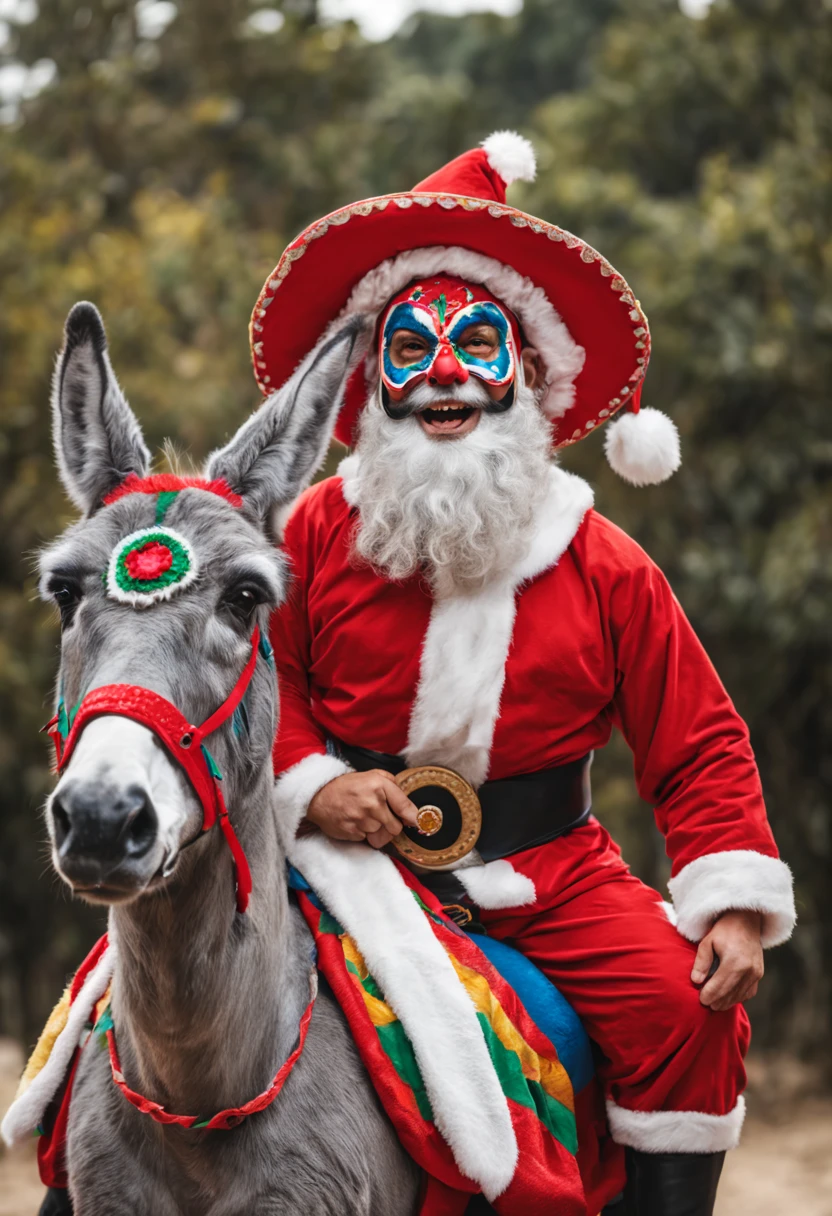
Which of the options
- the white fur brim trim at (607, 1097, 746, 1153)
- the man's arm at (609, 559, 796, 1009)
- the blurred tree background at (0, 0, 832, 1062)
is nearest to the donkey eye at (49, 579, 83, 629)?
the man's arm at (609, 559, 796, 1009)

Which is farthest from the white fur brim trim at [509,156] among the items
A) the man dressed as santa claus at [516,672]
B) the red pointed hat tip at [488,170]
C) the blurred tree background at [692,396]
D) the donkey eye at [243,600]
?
the blurred tree background at [692,396]

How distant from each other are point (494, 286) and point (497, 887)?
1.48 meters

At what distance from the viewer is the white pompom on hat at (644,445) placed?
10.7 ft

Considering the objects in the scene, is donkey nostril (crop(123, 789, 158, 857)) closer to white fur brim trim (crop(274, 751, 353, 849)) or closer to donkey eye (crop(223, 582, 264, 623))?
donkey eye (crop(223, 582, 264, 623))

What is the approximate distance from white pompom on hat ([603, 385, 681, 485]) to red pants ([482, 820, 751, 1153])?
1.04 metres

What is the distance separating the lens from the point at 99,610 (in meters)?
2.20

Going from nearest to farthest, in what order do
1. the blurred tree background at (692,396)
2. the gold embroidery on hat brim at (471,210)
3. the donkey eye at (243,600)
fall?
the donkey eye at (243,600) < the gold embroidery on hat brim at (471,210) < the blurred tree background at (692,396)

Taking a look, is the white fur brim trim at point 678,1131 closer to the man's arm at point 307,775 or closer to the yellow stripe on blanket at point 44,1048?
the man's arm at point 307,775

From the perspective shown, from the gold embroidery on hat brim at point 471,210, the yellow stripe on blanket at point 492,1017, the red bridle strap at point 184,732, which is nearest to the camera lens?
the red bridle strap at point 184,732

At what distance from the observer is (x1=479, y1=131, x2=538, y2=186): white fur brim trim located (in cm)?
329

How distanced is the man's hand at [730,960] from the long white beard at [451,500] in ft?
3.19

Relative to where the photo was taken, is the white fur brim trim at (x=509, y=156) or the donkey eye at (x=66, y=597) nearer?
the donkey eye at (x=66, y=597)

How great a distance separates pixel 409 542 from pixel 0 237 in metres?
5.93

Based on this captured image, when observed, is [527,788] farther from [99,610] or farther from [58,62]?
[58,62]
